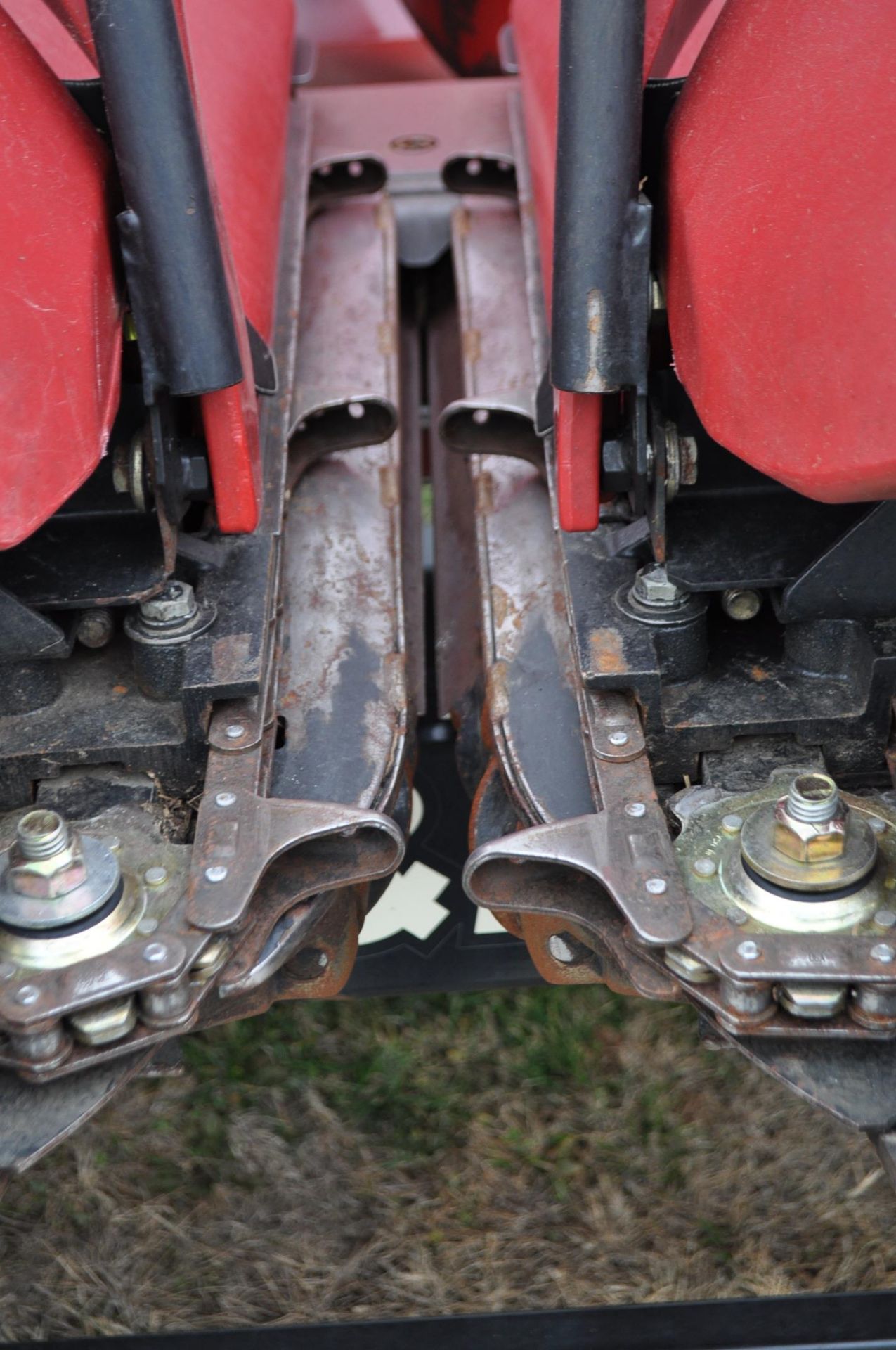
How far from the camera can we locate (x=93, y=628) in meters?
1.52

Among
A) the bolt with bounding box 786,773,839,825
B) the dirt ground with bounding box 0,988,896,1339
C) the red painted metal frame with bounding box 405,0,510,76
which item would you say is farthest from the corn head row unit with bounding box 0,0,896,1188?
the red painted metal frame with bounding box 405,0,510,76

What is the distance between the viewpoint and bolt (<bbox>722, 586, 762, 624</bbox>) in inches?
58.7

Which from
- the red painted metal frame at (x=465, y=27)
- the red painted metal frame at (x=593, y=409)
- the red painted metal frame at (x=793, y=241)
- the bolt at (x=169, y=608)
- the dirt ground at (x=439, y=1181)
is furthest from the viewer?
the red painted metal frame at (x=465, y=27)

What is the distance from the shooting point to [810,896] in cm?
116

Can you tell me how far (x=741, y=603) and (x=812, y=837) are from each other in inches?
15.9

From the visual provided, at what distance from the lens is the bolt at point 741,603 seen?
149 centimetres

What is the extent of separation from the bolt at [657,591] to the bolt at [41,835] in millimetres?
618

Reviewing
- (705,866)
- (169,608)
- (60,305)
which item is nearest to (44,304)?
(60,305)

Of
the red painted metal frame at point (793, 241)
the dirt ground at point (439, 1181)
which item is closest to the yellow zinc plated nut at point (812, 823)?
the red painted metal frame at point (793, 241)

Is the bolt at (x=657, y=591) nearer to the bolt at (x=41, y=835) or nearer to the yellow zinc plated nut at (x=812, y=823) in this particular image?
the yellow zinc plated nut at (x=812, y=823)

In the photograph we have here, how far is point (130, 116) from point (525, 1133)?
127 cm

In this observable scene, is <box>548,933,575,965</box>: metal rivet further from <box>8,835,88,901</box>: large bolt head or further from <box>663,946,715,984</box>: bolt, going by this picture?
<box>8,835,88,901</box>: large bolt head

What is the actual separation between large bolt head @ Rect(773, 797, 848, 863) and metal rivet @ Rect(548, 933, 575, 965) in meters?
0.31

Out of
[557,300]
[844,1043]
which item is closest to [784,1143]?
[844,1043]
